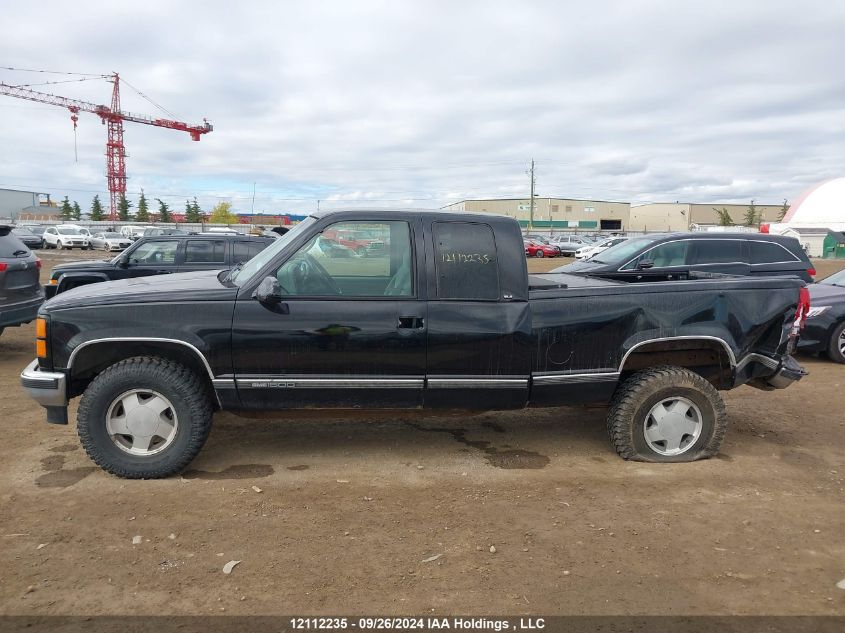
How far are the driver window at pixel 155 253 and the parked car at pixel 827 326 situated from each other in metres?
9.20

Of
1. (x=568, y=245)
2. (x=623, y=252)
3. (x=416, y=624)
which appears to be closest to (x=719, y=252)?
(x=623, y=252)

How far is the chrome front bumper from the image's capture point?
3.94m

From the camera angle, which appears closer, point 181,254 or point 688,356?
point 688,356

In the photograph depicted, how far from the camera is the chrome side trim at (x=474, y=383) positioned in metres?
4.13

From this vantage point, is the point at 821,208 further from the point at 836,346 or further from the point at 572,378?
the point at 572,378

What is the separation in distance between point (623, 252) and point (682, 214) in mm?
104335

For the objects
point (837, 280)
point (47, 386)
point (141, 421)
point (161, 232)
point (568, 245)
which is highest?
point (161, 232)

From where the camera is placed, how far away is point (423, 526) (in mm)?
3539

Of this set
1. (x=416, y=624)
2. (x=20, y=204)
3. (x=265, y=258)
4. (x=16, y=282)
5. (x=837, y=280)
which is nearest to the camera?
(x=416, y=624)

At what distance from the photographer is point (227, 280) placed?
4.42m

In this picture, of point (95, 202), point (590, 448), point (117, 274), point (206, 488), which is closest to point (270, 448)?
point (206, 488)

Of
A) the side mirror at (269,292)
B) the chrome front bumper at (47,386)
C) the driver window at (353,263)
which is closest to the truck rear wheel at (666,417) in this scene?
the driver window at (353,263)

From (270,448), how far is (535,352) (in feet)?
7.00

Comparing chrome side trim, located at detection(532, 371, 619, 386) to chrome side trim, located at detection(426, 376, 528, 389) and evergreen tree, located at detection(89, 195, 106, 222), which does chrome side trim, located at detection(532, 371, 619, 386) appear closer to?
chrome side trim, located at detection(426, 376, 528, 389)
